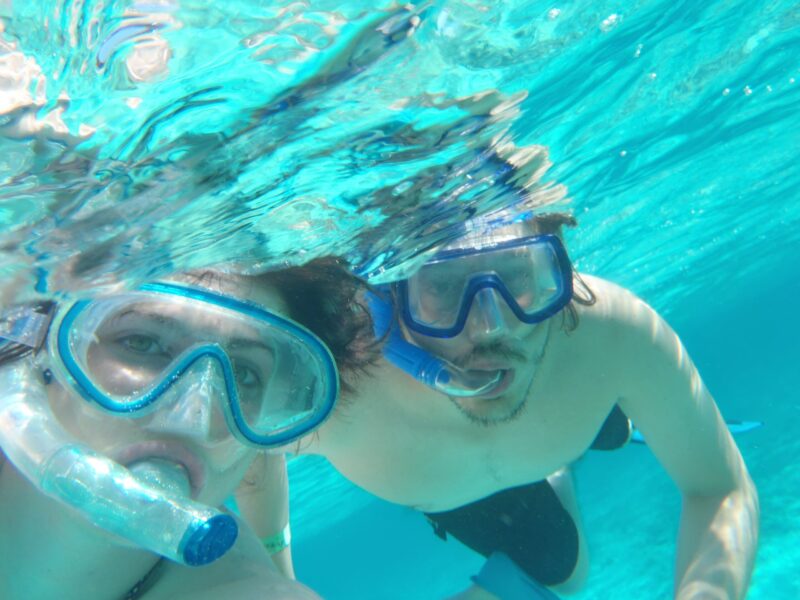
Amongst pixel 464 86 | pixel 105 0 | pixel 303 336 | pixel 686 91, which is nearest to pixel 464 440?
pixel 303 336

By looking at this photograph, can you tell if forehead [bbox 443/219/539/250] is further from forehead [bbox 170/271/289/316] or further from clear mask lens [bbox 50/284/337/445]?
clear mask lens [bbox 50/284/337/445]

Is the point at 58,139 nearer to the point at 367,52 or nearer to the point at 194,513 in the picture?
the point at 367,52

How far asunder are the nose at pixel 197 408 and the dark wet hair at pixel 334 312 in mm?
1159

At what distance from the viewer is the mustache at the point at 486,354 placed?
4.84 meters

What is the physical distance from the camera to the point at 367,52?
342 centimetres

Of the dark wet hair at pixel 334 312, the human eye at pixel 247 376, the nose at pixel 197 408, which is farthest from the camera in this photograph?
the dark wet hair at pixel 334 312

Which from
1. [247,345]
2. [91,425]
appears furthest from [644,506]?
[91,425]

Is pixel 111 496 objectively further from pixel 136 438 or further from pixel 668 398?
pixel 668 398

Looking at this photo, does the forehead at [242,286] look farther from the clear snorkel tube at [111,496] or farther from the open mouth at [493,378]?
the open mouth at [493,378]

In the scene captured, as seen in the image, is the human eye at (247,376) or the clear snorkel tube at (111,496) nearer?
the clear snorkel tube at (111,496)

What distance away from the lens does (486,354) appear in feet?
15.9

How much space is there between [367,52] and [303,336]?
177 cm

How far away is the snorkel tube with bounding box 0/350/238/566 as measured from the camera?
8.23ft

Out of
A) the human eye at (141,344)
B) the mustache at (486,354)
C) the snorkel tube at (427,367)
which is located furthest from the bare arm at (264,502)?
the human eye at (141,344)
